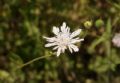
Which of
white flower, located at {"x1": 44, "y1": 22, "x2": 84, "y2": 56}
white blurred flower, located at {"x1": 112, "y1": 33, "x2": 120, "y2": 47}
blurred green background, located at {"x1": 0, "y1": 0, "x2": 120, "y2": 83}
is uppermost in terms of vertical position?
blurred green background, located at {"x1": 0, "y1": 0, "x2": 120, "y2": 83}

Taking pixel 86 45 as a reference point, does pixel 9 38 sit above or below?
above

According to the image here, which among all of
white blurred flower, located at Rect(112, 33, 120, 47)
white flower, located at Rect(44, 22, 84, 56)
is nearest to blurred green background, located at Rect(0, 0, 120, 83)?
white blurred flower, located at Rect(112, 33, 120, 47)

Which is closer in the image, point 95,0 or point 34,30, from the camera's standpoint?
point 34,30

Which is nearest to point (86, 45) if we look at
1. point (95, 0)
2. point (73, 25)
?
point (73, 25)

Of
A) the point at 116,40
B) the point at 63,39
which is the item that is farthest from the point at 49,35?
the point at 63,39

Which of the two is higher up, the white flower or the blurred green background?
the blurred green background

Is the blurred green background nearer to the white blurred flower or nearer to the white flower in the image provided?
the white blurred flower

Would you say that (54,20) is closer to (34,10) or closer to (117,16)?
(34,10)

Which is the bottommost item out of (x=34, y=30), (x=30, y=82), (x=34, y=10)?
(x=30, y=82)
